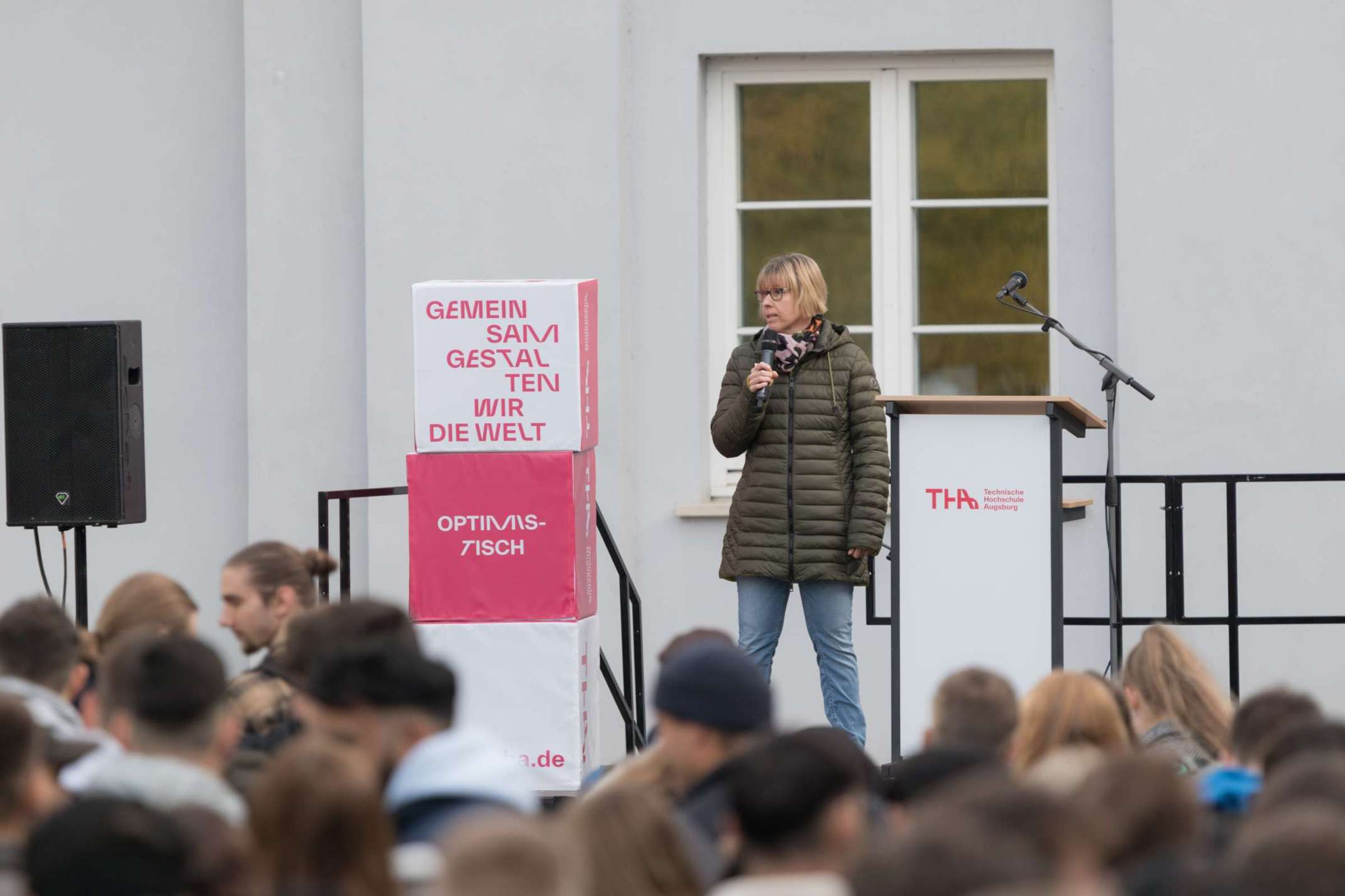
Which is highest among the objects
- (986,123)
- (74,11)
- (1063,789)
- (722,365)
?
(74,11)

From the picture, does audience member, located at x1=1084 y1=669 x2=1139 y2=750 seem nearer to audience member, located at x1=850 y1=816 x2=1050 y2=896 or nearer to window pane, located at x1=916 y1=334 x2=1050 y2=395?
audience member, located at x1=850 y1=816 x2=1050 y2=896

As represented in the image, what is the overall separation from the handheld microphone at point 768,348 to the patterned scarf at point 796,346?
16 millimetres

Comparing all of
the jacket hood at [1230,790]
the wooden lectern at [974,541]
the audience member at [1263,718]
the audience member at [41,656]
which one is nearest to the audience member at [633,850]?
Answer: the jacket hood at [1230,790]

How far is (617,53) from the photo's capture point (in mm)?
8062

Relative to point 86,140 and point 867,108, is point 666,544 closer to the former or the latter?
point 867,108

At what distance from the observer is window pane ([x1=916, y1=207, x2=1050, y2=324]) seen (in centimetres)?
827

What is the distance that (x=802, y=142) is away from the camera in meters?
8.39

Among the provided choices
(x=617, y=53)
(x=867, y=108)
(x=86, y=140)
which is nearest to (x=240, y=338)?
(x=86, y=140)

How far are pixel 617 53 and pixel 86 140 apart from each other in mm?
2304

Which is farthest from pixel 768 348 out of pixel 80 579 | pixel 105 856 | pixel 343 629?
pixel 105 856

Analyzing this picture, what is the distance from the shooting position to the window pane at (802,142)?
838cm

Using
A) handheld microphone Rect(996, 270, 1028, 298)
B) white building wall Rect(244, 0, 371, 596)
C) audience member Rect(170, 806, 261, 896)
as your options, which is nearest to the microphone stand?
handheld microphone Rect(996, 270, 1028, 298)

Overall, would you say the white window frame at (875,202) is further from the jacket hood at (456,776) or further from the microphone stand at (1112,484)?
the jacket hood at (456,776)

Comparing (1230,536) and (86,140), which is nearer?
(1230,536)
